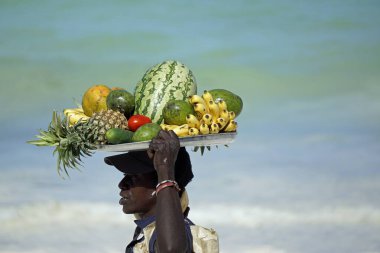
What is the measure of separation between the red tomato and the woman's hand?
2.51 feet

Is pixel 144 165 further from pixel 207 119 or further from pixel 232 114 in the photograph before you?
pixel 232 114

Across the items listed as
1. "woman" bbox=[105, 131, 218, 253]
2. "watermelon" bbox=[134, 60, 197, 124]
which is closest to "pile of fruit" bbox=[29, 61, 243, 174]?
"watermelon" bbox=[134, 60, 197, 124]

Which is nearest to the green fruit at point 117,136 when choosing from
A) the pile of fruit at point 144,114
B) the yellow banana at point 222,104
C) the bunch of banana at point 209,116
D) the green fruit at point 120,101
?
the pile of fruit at point 144,114

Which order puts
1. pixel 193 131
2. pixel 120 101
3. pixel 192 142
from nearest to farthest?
pixel 192 142
pixel 193 131
pixel 120 101

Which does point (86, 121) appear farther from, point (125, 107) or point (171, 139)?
point (171, 139)

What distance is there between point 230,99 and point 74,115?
1.64 meters

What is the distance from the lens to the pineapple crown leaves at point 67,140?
759 cm

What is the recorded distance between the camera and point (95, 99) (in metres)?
8.14

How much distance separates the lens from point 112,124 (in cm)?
762

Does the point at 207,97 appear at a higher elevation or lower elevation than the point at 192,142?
higher

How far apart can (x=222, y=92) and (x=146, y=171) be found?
1221mm

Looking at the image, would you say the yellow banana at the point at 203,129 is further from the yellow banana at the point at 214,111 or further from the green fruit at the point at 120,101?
the green fruit at the point at 120,101

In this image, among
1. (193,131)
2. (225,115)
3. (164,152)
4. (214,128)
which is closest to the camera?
(164,152)

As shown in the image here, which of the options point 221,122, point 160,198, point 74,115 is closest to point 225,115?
point 221,122
